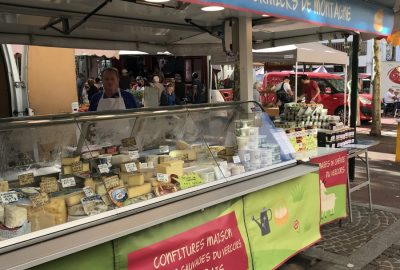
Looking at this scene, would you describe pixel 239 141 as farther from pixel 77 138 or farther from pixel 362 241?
pixel 362 241

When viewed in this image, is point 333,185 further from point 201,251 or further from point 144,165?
point 144,165

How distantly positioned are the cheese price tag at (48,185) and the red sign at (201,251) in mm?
696

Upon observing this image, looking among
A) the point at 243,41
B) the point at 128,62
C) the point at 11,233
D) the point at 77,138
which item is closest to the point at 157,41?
the point at 243,41

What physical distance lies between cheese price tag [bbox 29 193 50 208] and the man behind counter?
233 cm

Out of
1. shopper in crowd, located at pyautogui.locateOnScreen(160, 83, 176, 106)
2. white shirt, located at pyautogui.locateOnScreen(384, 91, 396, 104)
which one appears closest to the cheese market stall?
shopper in crowd, located at pyautogui.locateOnScreen(160, 83, 176, 106)

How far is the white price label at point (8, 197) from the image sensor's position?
7.88 ft

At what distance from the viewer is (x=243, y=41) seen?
187 inches

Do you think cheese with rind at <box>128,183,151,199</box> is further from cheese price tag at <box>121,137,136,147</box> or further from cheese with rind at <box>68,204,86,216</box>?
cheese price tag at <box>121,137,136,147</box>

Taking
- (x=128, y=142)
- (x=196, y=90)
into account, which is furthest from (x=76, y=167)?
(x=196, y=90)

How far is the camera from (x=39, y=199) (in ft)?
8.13

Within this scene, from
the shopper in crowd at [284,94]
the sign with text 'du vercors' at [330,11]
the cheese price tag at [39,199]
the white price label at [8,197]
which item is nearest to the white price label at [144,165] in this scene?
the cheese price tag at [39,199]

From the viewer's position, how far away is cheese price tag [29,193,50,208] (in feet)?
8.00

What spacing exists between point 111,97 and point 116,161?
195 cm

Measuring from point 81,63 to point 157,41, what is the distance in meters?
10.3
